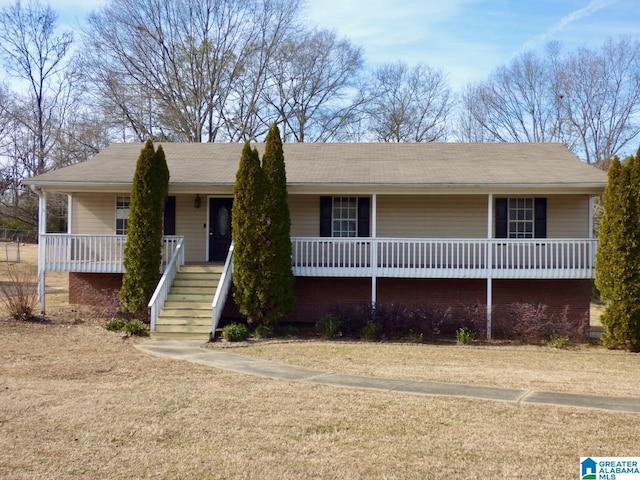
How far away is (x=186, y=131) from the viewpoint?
117 feet

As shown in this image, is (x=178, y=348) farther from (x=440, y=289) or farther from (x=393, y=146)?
(x=393, y=146)

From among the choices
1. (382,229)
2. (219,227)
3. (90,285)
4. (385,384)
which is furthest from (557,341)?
(90,285)

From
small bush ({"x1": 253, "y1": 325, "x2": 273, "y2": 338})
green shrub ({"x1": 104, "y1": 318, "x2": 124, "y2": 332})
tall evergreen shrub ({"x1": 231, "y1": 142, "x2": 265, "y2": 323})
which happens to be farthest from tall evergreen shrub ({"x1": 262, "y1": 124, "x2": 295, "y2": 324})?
green shrub ({"x1": 104, "y1": 318, "x2": 124, "y2": 332})

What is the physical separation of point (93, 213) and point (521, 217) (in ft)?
39.9

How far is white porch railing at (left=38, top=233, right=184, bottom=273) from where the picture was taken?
629 inches

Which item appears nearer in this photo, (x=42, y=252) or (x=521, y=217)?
(x=42, y=252)

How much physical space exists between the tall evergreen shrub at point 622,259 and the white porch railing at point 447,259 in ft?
4.36

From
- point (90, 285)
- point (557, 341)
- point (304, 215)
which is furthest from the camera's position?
point (90, 285)

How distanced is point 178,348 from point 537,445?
789cm

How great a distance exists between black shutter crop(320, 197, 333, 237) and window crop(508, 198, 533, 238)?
16.3 feet

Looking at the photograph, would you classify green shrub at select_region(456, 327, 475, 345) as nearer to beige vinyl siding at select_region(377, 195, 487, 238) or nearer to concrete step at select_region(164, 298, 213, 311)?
beige vinyl siding at select_region(377, 195, 487, 238)

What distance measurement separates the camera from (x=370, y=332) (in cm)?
1430

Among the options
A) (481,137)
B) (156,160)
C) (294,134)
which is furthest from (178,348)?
(481,137)

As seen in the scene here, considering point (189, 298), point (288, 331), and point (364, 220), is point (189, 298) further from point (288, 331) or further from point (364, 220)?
point (364, 220)
